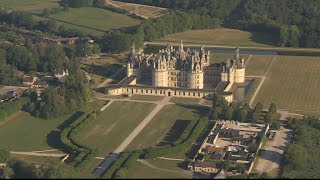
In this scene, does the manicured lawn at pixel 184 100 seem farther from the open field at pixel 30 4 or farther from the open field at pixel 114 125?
the open field at pixel 30 4

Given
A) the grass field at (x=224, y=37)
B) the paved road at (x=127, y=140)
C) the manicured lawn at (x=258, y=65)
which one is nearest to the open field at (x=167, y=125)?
the paved road at (x=127, y=140)

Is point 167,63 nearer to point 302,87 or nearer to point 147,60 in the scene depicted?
point 147,60

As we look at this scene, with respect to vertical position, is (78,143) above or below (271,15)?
below

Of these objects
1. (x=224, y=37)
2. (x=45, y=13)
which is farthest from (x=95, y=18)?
(x=224, y=37)

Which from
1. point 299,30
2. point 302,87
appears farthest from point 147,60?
point 299,30

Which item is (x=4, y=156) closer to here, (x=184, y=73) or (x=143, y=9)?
(x=184, y=73)

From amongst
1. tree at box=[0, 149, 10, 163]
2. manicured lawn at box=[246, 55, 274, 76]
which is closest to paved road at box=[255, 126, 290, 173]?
tree at box=[0, 149, 10, 163]
